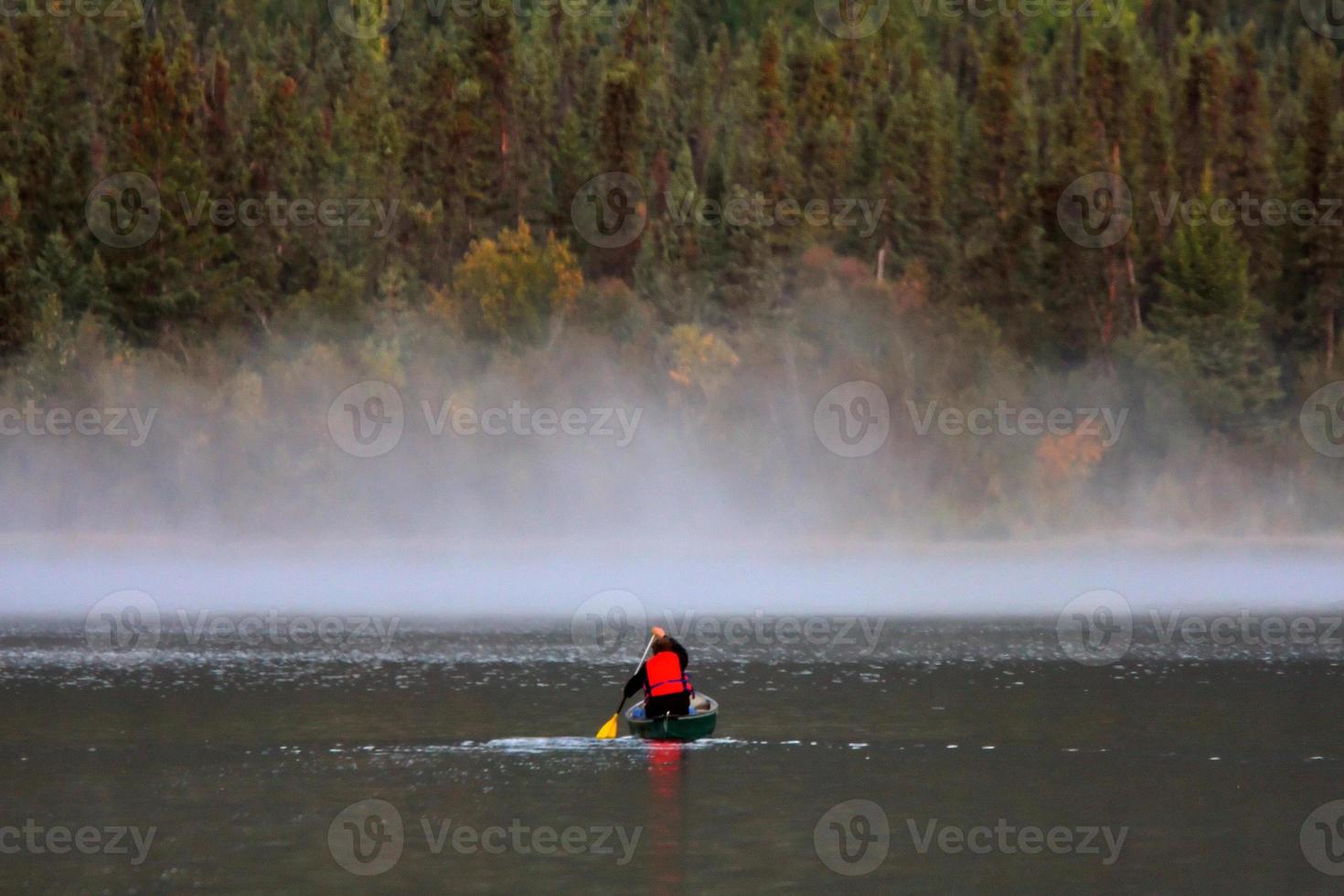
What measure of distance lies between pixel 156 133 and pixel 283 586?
3641 cm

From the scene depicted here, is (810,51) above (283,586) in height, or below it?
above

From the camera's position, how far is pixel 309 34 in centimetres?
16912

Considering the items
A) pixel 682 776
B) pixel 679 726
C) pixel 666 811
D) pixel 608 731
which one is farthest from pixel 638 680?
pixel 666 811

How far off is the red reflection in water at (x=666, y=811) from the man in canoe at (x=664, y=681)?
2.34 ft

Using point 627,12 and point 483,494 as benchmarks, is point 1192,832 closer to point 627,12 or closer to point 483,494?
point 483,494

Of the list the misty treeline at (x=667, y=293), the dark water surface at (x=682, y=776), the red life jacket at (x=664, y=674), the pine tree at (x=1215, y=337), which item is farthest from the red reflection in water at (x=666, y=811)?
the pine tree at (x=1215, y=337)

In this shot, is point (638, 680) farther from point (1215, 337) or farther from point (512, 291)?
point (512, 291)

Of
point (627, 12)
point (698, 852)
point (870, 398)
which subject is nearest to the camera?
point (698, 852)

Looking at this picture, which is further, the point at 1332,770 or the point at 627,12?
the point at 627,12

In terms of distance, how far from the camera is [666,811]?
28672mm

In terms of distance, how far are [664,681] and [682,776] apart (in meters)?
3.04

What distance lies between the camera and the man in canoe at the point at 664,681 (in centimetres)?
3494

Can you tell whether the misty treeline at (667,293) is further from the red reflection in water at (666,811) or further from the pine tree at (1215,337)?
the red reflection in water at (666,811)

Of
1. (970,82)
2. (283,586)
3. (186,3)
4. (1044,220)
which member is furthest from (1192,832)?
(186,3)
